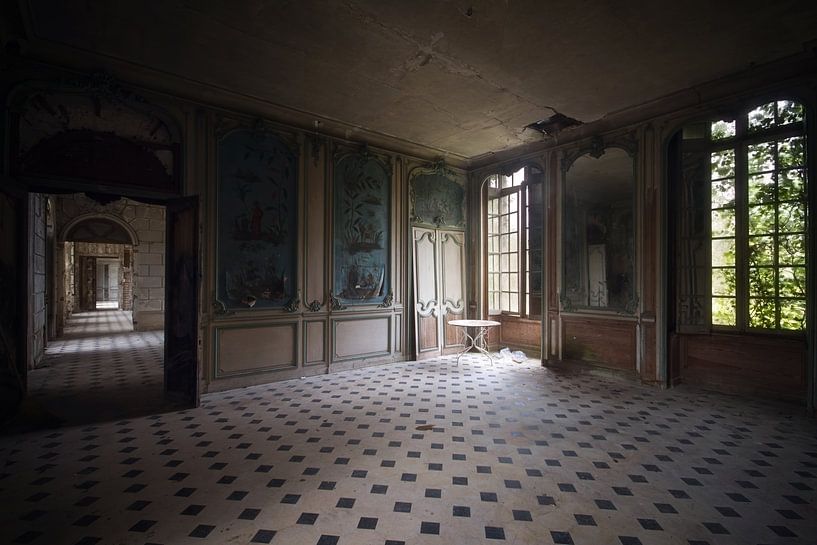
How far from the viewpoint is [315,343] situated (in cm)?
588

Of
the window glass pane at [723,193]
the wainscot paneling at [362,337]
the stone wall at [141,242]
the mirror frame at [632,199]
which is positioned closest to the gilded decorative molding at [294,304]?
the wainscot paneling at [362,337]

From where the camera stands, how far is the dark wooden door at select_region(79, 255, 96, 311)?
1675 centimetres

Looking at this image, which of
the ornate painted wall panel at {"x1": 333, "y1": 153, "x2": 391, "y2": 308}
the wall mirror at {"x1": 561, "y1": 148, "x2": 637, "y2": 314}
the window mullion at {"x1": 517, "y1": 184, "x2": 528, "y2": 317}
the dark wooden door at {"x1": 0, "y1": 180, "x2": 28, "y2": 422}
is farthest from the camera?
the window mullion at {"x1": 517, "y1": 184, "x2": 528, "y2": 317}

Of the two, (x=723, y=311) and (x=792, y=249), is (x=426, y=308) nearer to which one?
(x=723, y=311)

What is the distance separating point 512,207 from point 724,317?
3823 millimetres

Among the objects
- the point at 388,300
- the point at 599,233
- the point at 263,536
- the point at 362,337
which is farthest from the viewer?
the point at 388,300

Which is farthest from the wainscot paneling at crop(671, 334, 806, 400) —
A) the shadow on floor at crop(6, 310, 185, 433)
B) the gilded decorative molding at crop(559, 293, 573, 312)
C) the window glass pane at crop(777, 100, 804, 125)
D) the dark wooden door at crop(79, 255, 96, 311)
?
the dark wooden door at crop(79, 255, 96, 311)

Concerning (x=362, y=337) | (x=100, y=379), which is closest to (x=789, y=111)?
(x=362, y=337)

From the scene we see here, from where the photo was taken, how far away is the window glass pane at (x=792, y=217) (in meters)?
4.44

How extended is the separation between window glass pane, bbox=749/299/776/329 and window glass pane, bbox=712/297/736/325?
18cm

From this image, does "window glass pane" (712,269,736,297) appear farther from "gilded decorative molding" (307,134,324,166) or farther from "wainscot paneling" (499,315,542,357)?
"gilded decorative molding" (307,134,324,166)

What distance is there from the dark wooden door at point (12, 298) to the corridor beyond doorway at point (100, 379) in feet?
1.18

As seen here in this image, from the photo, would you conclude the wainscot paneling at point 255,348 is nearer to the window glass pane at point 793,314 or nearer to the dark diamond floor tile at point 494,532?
the dark diamond floor tile at point 494,532

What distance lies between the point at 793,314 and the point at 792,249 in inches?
28.7
